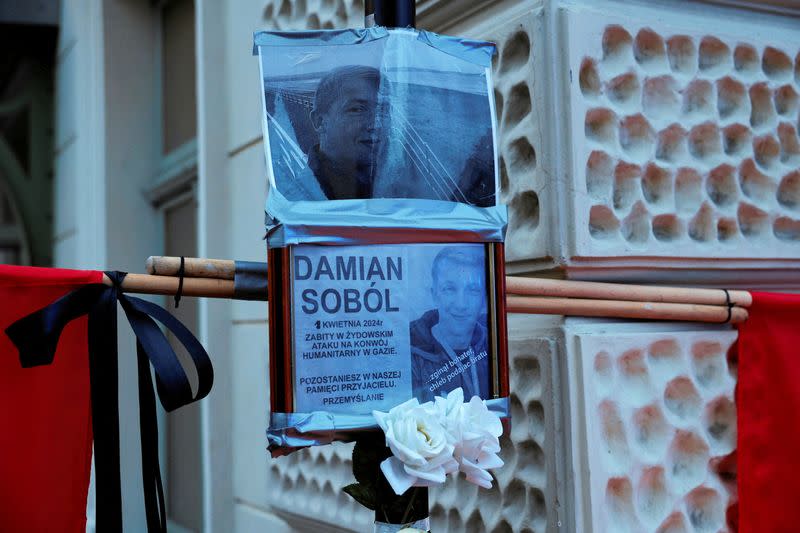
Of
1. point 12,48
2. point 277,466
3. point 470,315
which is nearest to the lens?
point 470,315

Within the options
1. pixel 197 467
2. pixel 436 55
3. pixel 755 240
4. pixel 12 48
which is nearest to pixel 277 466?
pixel 197 467

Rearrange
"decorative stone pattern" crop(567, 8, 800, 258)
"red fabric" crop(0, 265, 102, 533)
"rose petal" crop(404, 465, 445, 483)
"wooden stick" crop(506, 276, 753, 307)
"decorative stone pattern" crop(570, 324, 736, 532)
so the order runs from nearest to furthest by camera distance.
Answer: "rose petal" crop(404, 465, 445, 483) → "red fabric" crop(0, 265, 102, 533) → "wooden stick" crop(506, 276, 753, 307) → "decorative stone pattern" crop(570, 324, 736, 532) → "decorative stone pattern" crop(567, 8, 800, 258)

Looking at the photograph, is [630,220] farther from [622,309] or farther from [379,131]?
[379,131]

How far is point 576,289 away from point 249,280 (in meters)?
0.52

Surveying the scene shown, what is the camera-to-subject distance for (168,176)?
348 centimetres

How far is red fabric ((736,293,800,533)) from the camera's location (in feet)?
5.27

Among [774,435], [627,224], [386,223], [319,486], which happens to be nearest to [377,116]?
[386,223]

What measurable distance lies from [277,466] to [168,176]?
148cm

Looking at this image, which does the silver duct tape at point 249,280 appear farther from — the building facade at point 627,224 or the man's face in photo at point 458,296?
the building facade at point 627,224

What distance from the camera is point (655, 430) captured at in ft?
5.18

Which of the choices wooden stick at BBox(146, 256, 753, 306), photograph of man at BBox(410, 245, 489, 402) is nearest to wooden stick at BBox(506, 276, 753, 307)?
wooden stick at BBox(146, 256, 753, 306)

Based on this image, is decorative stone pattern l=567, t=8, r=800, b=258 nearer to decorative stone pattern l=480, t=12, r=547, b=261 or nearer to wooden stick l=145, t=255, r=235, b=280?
decorative stone pattern l=480, t=12, r=547, b=261

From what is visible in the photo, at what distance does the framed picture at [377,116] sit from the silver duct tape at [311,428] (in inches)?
9.2

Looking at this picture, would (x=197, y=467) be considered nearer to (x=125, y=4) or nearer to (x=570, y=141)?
(x=125, y=4)
